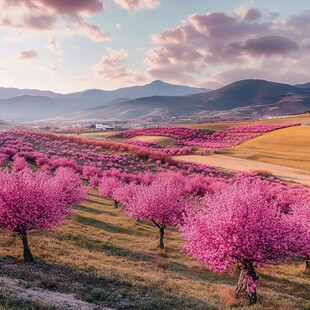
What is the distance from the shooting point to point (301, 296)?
22844 mm

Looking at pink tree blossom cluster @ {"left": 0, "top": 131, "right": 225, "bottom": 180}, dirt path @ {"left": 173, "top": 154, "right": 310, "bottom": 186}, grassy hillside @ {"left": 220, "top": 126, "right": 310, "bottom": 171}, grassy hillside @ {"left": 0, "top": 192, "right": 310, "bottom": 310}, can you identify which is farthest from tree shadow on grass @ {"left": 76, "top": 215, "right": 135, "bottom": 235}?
grassy hillside @ {"left": 220, "top": 126, "right": 310, "bottom": 171}

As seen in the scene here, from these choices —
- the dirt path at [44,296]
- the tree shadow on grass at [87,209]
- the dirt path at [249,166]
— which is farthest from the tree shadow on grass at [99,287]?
the dirt path at [249,166]

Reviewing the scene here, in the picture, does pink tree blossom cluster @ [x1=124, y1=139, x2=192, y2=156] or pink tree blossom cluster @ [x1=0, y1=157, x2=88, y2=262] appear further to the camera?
pink tree blossom cluster @ [x1=124, y1=139, x2=192, y2=156]

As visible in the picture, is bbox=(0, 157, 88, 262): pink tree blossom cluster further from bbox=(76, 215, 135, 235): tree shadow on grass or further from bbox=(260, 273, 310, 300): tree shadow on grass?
bbox=(260, 273, 310, 300): tree shadow on grass

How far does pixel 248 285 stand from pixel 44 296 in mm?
11490

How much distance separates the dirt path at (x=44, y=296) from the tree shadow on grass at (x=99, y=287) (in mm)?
588

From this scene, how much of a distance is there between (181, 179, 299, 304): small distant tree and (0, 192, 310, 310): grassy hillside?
7.90 ft

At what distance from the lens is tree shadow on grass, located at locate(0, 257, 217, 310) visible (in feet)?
56.9

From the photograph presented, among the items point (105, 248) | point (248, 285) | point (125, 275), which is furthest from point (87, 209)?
point (248, 285)

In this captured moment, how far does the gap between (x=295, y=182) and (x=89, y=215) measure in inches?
1787

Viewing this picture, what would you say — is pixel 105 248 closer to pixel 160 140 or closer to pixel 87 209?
pixel 87 209

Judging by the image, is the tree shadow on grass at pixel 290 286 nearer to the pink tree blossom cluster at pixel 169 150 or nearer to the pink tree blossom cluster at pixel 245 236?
the pink tree blossom cluster at pixel 245 236

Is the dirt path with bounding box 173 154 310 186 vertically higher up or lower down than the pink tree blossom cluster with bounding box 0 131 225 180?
lower down

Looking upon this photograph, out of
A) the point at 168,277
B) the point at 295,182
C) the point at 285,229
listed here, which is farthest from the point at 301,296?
the point at 295,182
